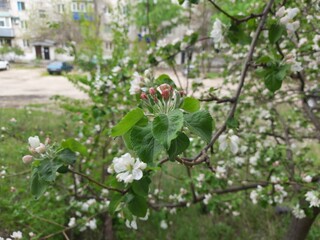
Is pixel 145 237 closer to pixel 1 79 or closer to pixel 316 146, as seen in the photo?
pixel 1 79

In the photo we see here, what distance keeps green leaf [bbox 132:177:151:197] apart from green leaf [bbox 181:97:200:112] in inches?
11.2

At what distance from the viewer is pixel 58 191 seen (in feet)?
6.73

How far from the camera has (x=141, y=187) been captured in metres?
0.80

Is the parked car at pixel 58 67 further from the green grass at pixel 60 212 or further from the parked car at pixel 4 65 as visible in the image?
the parked car at pixel 4 65

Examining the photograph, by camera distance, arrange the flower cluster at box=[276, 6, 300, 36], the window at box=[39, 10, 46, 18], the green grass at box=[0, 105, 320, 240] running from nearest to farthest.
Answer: the flower cluster at box=[276, 6, 300, 36] → the green grass at box=[0, 105, 320, 240] → the window at box=[39, 10, 46, 18]

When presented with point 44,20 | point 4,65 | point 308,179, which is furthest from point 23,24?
point 308,179

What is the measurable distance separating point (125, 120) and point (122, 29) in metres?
2.56

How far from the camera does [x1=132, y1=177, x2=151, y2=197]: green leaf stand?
2.60 ft

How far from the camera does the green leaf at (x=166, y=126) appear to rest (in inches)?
18.8

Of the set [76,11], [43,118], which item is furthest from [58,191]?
[76,11]

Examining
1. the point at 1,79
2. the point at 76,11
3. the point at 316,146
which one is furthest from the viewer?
the point at 316,146

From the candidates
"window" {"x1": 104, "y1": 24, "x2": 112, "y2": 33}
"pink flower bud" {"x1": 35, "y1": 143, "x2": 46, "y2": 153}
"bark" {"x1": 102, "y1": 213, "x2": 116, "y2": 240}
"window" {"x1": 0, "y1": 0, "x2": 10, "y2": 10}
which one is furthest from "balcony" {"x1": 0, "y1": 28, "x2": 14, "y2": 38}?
"window" {"x1": 104, "y1": 24, "x2": 112, "y2": 33}

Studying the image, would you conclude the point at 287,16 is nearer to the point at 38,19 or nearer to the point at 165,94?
the point at 165,94

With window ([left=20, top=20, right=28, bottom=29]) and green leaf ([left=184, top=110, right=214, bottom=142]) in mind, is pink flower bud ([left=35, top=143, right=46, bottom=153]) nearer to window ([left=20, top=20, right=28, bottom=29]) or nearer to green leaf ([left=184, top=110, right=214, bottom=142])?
green leaf ([left=184, top=110, right=214, bottom=142])
